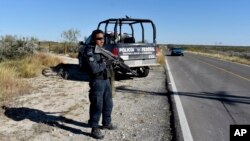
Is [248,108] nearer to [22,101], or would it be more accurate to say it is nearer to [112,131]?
[112,131]

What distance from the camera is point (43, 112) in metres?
8.04

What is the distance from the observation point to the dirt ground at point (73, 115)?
6.21 meters

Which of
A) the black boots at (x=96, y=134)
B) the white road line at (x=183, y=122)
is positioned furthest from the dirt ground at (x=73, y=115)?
the white road line at (x=183, y=122)

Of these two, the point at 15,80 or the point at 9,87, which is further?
the point at 15,80

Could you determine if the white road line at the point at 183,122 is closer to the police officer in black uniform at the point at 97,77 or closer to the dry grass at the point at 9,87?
the police officer in black uniform at the point at 97,77

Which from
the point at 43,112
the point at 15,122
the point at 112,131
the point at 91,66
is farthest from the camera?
the point at 43,112

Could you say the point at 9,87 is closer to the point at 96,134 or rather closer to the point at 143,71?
the point at 96,134

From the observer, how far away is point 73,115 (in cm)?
775

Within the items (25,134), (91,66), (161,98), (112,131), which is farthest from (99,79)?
(161,98)

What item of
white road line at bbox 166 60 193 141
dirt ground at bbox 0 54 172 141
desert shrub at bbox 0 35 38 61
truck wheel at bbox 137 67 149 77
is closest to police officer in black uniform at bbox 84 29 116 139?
dirt ground at bbox 0 54 172 141

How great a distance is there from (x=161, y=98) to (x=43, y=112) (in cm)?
363

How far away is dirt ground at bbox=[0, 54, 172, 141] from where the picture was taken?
20.4 ft

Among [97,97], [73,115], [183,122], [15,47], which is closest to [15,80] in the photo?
[73,115]

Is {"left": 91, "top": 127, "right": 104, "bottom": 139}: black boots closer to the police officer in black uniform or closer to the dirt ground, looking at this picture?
the police officer in black uniform
